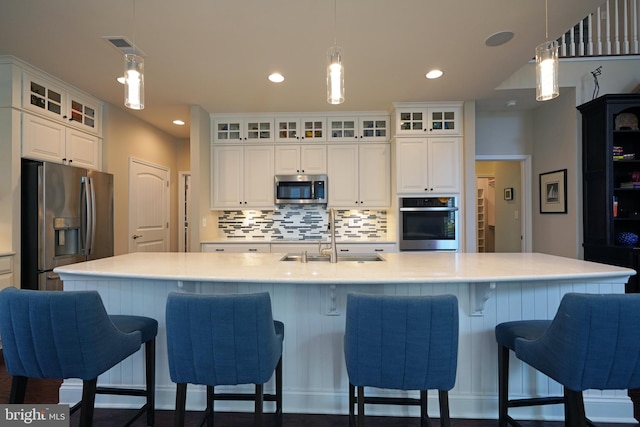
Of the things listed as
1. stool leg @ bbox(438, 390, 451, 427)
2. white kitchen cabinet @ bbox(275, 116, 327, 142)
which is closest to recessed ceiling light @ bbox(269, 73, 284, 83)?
white kitchen cabinet @ bbox(275, 116, 327, 142)

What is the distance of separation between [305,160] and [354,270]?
2.88 metres

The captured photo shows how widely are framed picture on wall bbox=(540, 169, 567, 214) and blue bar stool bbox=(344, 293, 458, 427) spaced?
3.39m

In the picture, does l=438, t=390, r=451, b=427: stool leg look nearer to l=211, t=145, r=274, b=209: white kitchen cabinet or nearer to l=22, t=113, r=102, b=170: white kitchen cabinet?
l=211, t=145, r=274, b=209: white kitchen cabinet

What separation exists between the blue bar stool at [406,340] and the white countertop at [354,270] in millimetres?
179

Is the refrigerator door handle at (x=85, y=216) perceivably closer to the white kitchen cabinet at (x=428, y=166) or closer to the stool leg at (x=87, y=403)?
the stool leg at (x=87, y=403)

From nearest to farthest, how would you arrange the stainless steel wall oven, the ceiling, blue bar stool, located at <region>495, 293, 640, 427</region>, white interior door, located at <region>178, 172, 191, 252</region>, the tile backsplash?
blue bar stool, located at <region>495, 293, 640, 427</region>, the ceiling, the stainless steel wall oven, the tile backsplash, white interior door, located at <region>178, 172, 191, 252</region>

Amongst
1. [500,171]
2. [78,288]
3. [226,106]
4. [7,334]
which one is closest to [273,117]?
[226,106]

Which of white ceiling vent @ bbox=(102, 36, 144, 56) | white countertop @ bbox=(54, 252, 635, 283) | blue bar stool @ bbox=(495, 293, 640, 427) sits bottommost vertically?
blue bar stool @ bbox=(495, 293, 640, 427)

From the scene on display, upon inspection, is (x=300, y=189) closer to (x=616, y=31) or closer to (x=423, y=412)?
(x=423, y=412)

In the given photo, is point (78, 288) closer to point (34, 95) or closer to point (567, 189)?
point (34, 95)

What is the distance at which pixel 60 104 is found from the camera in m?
3.31

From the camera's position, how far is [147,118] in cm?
447

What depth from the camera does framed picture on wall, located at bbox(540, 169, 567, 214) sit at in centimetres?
367

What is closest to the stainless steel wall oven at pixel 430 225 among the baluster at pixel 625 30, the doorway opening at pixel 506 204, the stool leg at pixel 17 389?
the doorway opening at pixel 506 204
